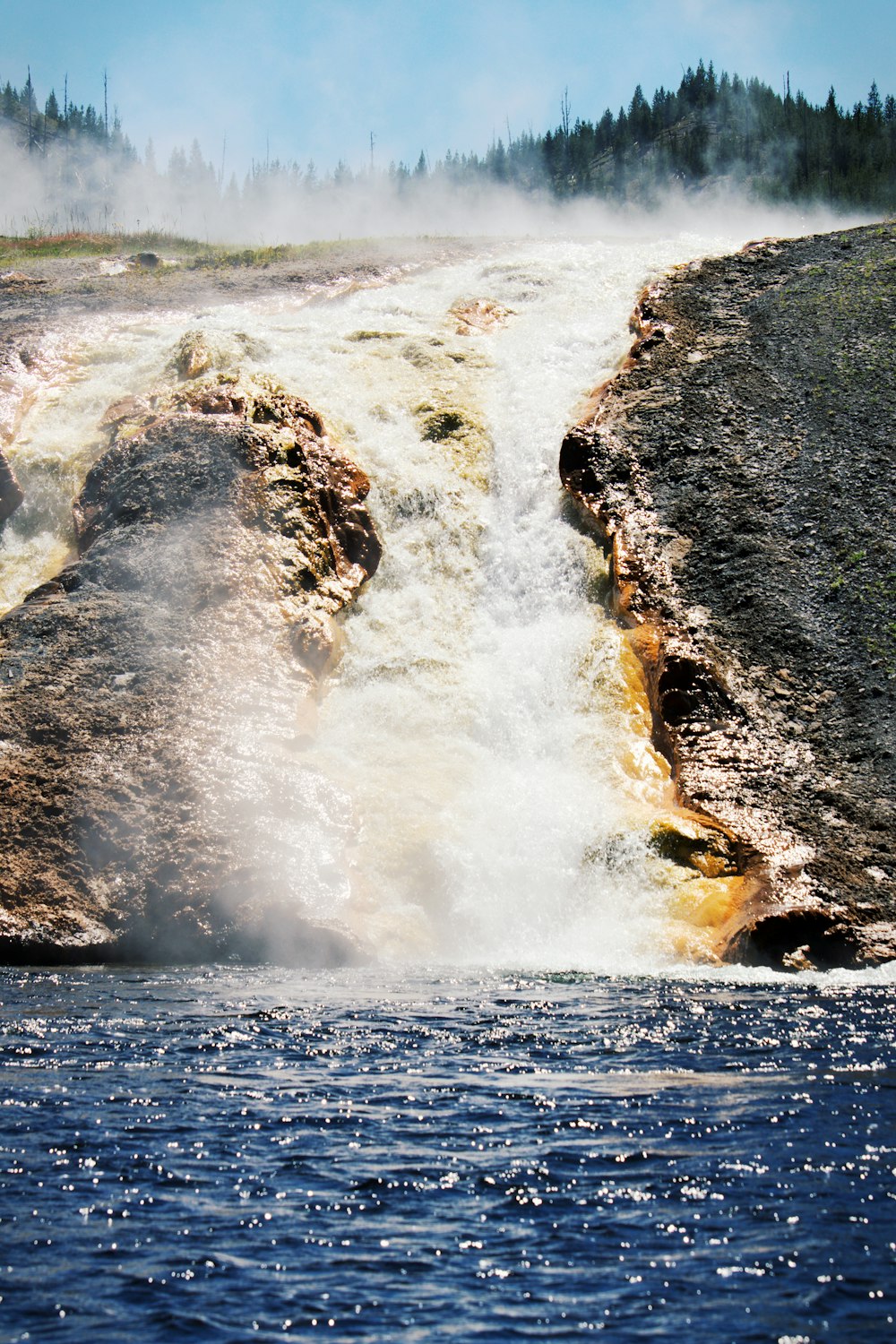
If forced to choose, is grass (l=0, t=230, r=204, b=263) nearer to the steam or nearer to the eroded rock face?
the steam

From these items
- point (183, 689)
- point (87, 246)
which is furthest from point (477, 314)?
point (87, 246)

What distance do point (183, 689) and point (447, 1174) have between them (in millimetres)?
10788

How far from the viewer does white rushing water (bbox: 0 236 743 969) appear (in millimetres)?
13805

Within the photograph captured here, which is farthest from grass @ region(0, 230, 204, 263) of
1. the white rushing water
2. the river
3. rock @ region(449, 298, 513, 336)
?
the river

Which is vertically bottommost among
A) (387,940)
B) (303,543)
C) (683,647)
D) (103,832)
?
(387,940)

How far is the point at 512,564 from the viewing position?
801 inches

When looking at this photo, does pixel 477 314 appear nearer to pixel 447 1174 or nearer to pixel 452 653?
pixel 452 653

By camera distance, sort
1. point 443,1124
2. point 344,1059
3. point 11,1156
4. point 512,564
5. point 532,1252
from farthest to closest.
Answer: point 512,564
point 344,1059
point 443,1124
point 11,1156
point 532,1252

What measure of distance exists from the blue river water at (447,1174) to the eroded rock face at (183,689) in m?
3.56

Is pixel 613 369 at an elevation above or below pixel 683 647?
above

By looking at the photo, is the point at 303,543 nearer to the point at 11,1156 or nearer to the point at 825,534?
the point at 825,534

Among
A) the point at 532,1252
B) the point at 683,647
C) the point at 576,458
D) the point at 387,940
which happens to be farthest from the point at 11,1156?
the point at 576,458

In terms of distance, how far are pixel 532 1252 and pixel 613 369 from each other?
22414mm

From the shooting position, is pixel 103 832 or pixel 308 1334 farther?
pixel 103 832
